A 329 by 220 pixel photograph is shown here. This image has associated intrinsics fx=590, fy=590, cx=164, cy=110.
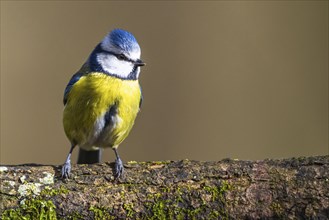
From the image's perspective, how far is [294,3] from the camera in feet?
14.0

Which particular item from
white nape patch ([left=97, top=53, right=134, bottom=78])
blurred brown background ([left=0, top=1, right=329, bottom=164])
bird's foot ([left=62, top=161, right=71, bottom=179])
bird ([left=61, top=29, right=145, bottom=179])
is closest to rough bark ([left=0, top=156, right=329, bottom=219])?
bird's foot ([left=62, top=161, right=71, bottom=179])

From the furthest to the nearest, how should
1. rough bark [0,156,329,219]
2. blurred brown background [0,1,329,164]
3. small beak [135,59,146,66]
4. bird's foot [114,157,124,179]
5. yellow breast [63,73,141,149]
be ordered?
blurred brown background [0,1,329,164] → small beak [135,59,146,66] → yellow breast [63,73,141,149] → bird's foot [114,157,124,179] → rough bark [0,156,329,219]

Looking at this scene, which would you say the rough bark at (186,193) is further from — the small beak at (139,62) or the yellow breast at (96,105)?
the small beak at (139,62)

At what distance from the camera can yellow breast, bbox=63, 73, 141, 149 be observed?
2.82 metres

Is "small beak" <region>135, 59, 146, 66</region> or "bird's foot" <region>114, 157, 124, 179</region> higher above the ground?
"small beak" <region>135, 59, 146, 66</region>

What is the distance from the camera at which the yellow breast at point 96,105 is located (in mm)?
2822

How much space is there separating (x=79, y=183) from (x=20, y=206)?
23 cm

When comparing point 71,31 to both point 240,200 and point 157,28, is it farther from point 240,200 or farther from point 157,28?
point 240,200

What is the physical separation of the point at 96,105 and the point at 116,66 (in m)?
0.26

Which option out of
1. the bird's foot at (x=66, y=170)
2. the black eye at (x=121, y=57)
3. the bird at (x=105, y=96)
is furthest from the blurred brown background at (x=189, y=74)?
the bird's foot at (x=66, y=170)

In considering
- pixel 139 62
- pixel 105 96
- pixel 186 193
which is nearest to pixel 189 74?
pixel 139 62

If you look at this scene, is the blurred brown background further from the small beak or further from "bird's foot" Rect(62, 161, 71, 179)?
"bird's foot" Rect(62, 161, 71, 179)

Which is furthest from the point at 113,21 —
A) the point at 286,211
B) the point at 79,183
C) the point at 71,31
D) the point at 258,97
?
the point at 286,211

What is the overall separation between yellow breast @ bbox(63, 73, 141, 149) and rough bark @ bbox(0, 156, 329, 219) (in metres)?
0.66
